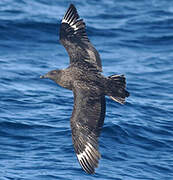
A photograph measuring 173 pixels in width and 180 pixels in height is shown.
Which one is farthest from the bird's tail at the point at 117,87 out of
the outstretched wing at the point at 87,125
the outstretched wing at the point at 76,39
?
the outstretched wing at the point at 76,39

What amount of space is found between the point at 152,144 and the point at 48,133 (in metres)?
1.93

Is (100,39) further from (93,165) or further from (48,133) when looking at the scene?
(93,165)

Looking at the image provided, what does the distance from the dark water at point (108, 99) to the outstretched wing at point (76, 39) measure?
5.78ft

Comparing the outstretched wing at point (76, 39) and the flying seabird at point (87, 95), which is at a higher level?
the outstretched wing at point (76, 39)

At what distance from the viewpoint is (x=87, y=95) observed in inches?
317

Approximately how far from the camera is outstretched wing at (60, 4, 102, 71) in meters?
8.80

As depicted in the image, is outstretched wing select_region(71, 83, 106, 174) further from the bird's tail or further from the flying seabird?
the bird's tail

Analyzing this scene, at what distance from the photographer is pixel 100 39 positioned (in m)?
15.3

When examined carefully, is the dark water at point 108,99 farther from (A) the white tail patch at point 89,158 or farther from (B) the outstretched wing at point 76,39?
(B) the outstretched wing at point 76,39

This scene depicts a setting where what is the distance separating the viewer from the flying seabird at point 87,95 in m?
7.83

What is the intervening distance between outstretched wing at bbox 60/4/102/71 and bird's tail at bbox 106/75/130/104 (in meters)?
0.76

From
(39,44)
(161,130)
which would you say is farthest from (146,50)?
(161,130)

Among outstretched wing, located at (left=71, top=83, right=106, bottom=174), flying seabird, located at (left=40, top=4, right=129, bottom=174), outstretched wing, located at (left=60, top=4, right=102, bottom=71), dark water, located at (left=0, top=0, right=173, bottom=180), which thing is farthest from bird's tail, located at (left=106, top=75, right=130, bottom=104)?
dark water, located at (left=0, top=0, right=173, bottom=180)

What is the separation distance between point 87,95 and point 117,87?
46 centimetres
